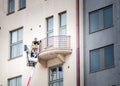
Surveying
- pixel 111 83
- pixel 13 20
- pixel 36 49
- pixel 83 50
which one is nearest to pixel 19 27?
pixel 13 20

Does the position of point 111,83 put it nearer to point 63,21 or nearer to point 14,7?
point 63,21

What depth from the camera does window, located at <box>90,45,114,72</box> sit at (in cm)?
4212

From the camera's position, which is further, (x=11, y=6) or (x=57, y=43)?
(x=11, y=6)

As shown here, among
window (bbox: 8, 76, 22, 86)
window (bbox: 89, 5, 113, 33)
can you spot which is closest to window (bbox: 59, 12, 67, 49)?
window (bbox: 89, 5, 113, 33)

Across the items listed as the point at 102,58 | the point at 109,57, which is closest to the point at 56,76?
the point at 102,58

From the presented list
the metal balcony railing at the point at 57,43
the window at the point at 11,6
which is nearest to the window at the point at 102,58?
the metal balcony railing at the point at 57,43

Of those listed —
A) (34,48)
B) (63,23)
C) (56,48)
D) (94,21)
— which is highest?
(63,23)

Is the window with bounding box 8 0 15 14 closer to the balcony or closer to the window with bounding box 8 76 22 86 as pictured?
the window with bounding box 8 76 22 86

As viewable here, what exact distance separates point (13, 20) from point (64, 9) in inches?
265

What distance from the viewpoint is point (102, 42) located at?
140 ft

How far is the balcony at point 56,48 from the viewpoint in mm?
44594

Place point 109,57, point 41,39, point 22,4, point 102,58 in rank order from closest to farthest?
point 109,57 < point 102,58 < point 41,39 < point 22,4

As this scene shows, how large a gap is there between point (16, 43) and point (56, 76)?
6293 mm

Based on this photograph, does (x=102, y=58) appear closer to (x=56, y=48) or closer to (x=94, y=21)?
(x=94, y=21)
